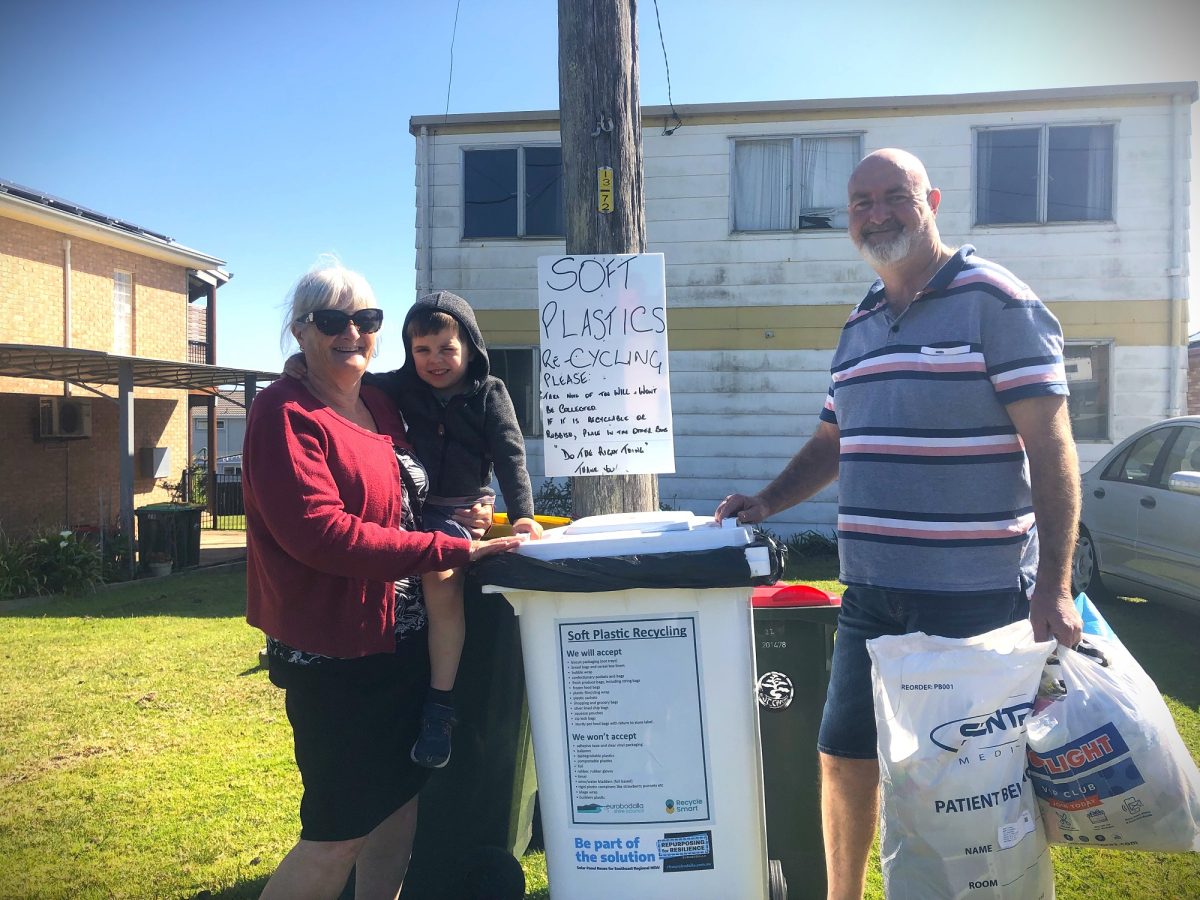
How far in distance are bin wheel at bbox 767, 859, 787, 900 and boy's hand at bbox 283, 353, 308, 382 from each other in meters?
1.89

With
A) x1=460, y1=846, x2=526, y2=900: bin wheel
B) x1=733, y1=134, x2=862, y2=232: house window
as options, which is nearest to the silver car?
x1=460, y1=846, x2=526, y2=900: bin wheel

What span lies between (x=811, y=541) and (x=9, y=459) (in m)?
12.2

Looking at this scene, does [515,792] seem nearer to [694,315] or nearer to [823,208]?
[694,315]

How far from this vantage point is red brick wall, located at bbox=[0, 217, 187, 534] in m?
12.8

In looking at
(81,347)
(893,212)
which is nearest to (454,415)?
(893,212)

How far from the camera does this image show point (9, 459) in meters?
12.6

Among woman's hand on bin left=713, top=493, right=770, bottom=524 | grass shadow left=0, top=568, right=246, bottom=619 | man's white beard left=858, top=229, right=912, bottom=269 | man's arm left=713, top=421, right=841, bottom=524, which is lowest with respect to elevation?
grass shadow left=0, top=568, right=246, bottom=619

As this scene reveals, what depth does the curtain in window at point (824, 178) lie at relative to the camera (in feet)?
30.7

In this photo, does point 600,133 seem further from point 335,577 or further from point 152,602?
point 152,602

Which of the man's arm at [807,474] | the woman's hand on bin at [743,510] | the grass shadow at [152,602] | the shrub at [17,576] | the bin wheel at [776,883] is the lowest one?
the grass shadow at [152,602]

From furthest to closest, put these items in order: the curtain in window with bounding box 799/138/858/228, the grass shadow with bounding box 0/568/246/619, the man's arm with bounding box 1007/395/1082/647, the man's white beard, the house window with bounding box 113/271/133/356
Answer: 1. the house window with bounding box 113/271/133/356
2. the curtain in window with bounding box 799/138/858/228
3. the grass shadow with bounding box 0/568/246/619
4. the man's white beard
5. the man's arm with bounding box 1007/395/1082/647

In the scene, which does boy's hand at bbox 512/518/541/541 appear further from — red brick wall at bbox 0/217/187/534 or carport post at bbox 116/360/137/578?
red brick wall at bbox 0/217/187/534

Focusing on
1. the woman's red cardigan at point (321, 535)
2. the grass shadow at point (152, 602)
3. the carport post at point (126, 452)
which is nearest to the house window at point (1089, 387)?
the grass shadow at point (152, 602)

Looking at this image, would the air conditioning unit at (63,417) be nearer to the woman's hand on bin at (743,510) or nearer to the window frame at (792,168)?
the window frame at (792,168)
